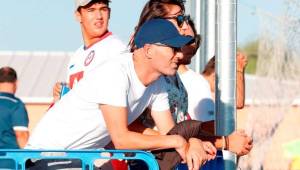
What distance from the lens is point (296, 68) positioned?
36.0 ft

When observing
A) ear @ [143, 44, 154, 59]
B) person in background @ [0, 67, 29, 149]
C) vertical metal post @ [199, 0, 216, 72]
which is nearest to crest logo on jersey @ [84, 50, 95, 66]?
ear @ [143, 44, 154, 59]

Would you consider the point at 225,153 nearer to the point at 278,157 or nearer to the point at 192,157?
the point at 192,157

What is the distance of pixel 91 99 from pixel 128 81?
184 millimetres

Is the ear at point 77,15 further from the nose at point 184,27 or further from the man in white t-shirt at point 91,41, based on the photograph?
the nose at point 184,27

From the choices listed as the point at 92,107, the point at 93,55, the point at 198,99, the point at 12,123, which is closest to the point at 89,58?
the point at 93,55

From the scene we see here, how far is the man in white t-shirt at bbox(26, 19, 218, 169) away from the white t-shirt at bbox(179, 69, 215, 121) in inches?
69.0

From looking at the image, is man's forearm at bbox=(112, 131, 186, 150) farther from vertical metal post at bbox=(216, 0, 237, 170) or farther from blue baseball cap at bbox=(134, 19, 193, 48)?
vertical metal post at bbox=(216, 0, 237, 170)

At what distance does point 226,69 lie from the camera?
5.63 m

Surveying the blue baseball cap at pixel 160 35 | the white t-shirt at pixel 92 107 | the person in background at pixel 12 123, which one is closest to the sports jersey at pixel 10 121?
the person in background at pixel 12 123

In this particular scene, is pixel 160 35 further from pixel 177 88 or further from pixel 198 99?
pixel 198 99

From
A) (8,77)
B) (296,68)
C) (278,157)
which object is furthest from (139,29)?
(278,157)

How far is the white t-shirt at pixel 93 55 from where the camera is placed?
5879mm

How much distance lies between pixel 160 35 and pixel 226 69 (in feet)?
2.89

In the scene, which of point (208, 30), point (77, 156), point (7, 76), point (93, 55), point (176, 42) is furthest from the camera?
point (7, 76)
